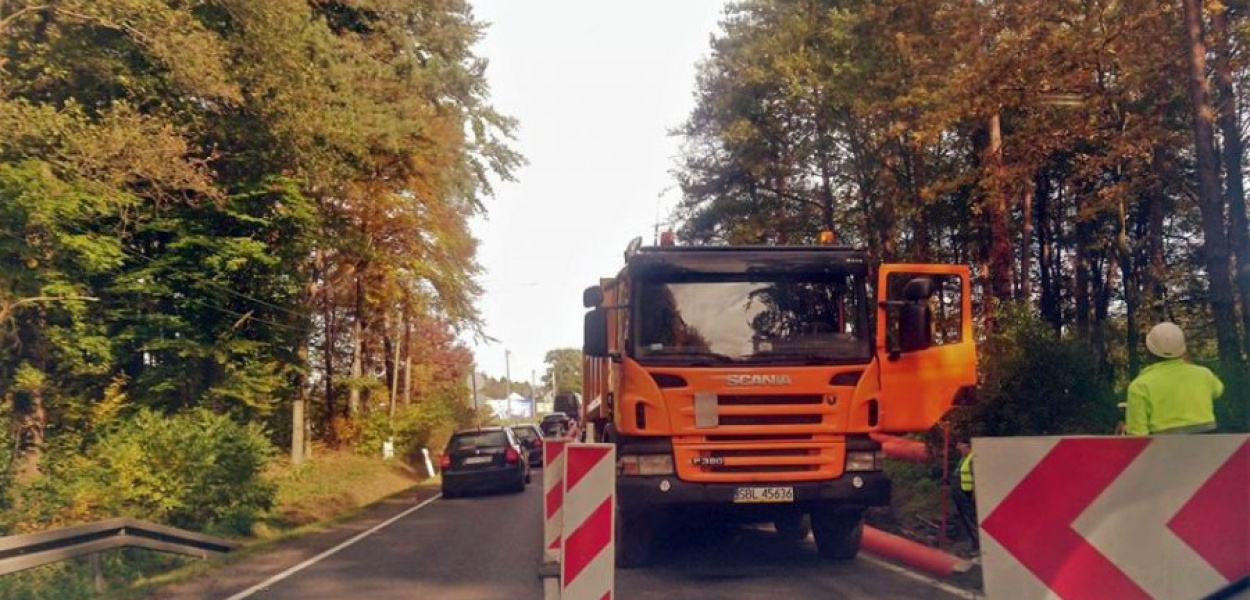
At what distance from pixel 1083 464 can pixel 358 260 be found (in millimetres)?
26420

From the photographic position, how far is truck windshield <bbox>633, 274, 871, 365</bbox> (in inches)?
387

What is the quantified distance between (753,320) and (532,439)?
87.8ft

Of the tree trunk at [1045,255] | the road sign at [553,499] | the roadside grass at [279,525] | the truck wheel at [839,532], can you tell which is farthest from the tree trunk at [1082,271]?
the road sign at [553,499]

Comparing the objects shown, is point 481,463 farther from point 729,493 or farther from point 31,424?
point 729,493

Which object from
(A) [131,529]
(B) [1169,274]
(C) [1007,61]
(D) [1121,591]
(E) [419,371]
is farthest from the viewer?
(E) [419,371]

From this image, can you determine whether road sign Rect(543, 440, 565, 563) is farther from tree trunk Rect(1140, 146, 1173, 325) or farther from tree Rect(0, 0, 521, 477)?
tree trunk Rect(1140, 146, 1173, 325)

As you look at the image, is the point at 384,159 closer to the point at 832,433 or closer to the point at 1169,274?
the point at 832,433

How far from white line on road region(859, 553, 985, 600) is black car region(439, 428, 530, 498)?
13.8 m

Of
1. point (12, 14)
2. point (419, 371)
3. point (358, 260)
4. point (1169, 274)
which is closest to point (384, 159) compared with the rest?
point (358, 260)

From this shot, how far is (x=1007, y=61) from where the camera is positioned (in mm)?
17406

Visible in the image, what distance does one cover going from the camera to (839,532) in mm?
10742

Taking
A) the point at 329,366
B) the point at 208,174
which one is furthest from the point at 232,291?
the point at 329,366

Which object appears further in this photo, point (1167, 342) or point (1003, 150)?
point (1003, 150)

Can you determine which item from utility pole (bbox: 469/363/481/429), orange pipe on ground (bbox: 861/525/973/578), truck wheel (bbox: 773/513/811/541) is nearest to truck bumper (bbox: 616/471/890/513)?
orange pipe on ground (bbox: 861/525/973/578)
